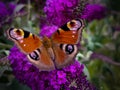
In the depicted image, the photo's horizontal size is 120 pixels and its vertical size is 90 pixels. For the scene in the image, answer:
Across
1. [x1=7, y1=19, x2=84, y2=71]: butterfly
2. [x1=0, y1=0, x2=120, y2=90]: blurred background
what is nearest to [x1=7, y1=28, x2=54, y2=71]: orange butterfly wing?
[x1=7, y1=19, x2=84, y2=71]: butterfly

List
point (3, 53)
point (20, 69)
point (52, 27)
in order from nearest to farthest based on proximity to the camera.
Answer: point (20, 69) < point (52, 27) < point (3, 53)

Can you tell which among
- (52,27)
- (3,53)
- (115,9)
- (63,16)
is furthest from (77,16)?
(115,9)

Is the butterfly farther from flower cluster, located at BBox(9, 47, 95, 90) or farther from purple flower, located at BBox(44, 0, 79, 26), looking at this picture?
purple flower, located at BBox(44, 0, 79, 26)

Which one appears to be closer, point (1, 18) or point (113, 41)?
point (1, 18)

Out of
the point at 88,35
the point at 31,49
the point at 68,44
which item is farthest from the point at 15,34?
the point at 88,35

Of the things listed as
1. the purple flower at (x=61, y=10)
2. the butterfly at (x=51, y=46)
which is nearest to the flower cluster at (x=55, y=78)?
the butterfly at (x=51, y=46)

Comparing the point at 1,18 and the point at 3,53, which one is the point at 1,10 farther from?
the point at 3,53
